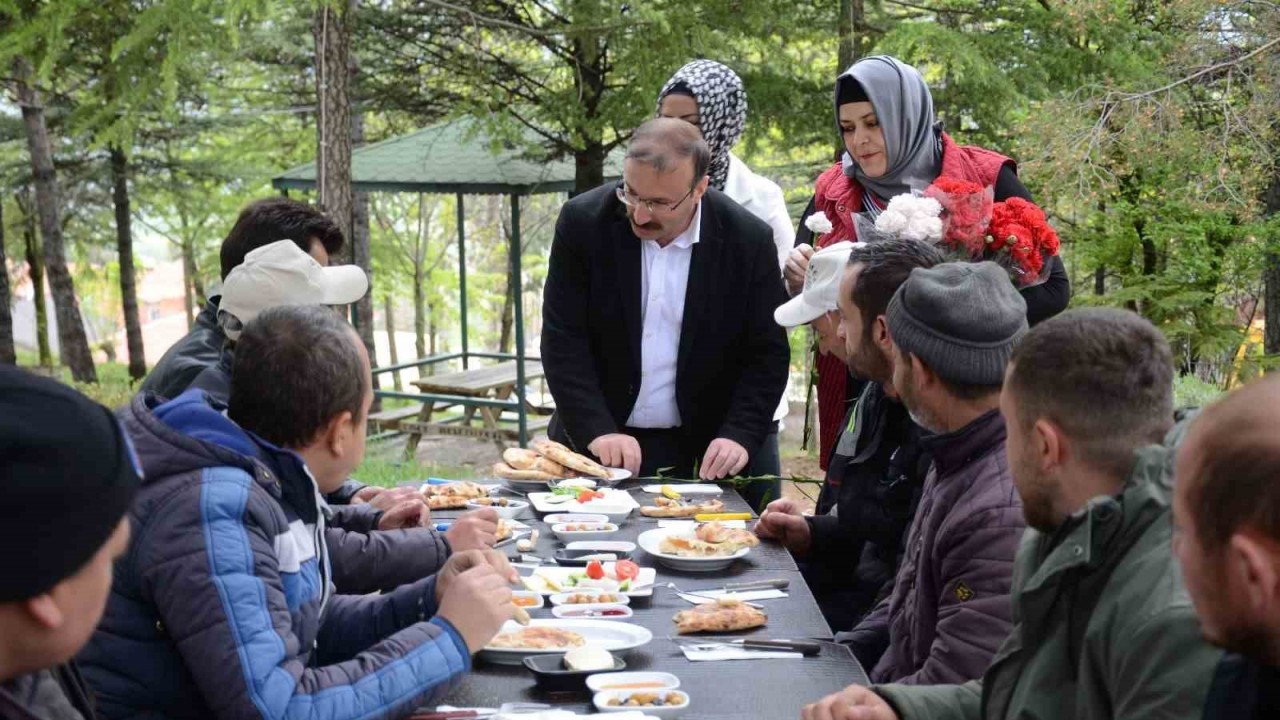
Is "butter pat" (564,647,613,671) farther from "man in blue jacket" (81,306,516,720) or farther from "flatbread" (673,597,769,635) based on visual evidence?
"flatbread" (673,597,769,635)

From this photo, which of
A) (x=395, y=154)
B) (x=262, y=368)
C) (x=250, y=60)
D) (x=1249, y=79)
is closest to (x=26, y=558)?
(x=262, y=368)

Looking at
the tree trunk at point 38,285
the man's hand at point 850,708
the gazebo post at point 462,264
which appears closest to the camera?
the man's hand at point 850,708

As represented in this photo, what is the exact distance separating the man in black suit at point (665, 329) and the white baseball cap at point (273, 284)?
1305 millimetres

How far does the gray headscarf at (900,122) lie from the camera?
4.42 meters

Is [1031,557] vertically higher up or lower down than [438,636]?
higher up

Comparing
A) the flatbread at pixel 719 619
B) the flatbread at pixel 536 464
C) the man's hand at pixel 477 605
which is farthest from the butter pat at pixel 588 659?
the flatbread at pixel 536 464

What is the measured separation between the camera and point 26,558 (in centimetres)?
136

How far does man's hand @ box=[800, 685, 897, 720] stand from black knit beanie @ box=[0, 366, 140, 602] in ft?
4.18

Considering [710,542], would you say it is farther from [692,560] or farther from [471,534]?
[471,534]

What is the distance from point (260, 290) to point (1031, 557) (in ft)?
6.99

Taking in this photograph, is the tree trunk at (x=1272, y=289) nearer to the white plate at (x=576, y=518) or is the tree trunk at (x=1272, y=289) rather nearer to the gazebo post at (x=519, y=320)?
the gazebo post at (x=519, y=320)

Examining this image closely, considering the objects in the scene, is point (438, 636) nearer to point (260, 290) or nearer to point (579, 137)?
point (260, 290)

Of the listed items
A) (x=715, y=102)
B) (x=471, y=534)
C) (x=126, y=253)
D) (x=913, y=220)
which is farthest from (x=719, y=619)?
(x=126, y=253)

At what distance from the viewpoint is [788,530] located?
360 centimetres
